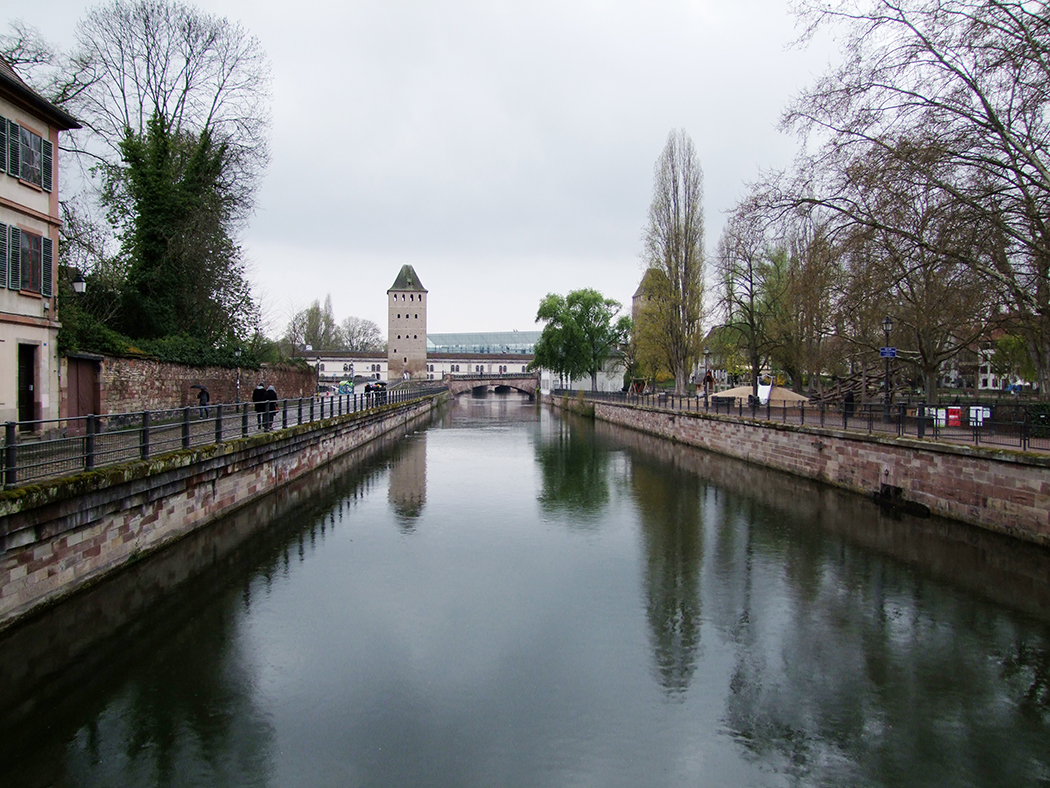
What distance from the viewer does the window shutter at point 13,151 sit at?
571 inches

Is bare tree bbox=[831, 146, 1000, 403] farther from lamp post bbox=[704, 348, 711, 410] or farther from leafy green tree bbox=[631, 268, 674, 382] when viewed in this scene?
leafy green tree bbox=[631, 268, 674, 382]

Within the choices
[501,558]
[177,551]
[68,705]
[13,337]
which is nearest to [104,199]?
[13,337]

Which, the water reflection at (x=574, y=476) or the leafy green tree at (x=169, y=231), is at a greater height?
the leafy green tree at (x=169, y=231)

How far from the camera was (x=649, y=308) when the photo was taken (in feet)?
147

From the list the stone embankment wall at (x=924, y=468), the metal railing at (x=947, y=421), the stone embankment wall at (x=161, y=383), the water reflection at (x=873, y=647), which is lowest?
the water reflection at (x=873, y=647)

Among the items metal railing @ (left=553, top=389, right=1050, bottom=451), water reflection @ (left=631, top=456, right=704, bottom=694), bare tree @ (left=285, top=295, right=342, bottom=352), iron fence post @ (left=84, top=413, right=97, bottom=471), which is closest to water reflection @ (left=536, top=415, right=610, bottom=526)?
water reflection @ (left=631, top=456, right=704, bottom=694)

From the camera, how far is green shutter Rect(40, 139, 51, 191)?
15.8m

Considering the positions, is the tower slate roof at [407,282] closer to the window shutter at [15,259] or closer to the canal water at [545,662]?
the window shutter at [15,259]

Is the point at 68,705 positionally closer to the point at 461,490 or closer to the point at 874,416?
the point at 461,490

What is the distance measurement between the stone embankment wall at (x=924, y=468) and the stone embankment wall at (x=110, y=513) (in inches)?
562

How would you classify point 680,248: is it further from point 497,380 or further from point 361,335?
point 361,335

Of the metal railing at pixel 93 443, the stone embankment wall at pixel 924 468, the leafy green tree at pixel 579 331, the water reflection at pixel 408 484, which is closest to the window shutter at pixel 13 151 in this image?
the metal railing at pixel 93 443

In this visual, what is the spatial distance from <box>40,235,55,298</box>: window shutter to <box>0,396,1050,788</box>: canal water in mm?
7461

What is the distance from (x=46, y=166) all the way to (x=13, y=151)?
4.67 ft
